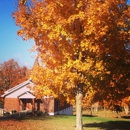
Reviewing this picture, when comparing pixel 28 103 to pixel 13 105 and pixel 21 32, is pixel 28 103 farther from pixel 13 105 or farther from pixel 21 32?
pixel 21 32

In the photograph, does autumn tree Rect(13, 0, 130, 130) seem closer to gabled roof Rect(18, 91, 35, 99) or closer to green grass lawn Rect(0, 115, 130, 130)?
green grass lawn Rect(0, 115, 130, 130)

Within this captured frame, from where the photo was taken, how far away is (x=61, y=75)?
1255 centimetres

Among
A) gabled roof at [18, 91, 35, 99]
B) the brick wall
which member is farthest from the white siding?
gabled roof at [18, 91, 35, 99]

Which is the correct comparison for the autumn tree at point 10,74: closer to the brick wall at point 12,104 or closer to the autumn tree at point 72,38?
the brick wall at point 12,104

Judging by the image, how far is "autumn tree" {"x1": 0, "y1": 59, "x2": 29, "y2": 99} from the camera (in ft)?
221

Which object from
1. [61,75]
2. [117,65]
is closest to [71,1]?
[61,75]

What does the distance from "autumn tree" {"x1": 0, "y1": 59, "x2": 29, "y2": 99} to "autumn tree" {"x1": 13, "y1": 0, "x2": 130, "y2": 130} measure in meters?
Result: 51.8

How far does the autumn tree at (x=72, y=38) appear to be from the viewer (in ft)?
40.7

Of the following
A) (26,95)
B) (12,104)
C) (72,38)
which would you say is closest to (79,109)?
(72,38)

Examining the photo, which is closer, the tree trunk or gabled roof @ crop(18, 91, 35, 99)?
the tree trunk

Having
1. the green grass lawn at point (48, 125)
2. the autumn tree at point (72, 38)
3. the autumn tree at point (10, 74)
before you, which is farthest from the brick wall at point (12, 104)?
the autumn tree at point (72, 38)

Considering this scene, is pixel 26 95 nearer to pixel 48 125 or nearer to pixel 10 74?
pixel 48 125

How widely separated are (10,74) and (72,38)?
6158cm

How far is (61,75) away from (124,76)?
28.8 ft
